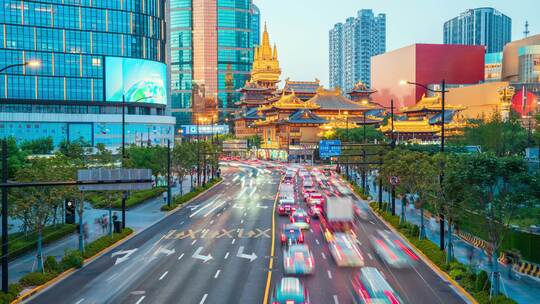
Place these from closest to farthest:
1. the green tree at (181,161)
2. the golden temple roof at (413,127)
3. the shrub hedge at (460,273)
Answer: the shrub hedge at (460,273), the green tree at (181,161), the golden temple roof at (413,127)

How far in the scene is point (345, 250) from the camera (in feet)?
121

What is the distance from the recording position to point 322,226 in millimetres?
47875

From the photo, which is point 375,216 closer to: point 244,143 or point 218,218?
point 218,218

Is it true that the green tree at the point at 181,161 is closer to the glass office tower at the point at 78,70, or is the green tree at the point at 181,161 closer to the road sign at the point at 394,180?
the road sign at the point at 394,180

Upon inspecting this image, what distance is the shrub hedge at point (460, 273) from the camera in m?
25.0

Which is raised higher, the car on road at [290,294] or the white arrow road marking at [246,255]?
the car on road at [290,294]

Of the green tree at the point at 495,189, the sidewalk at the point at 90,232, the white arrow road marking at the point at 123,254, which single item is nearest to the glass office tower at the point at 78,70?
the sidewalk at the point at 90,232

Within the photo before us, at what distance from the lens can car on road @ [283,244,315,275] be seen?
30938 millimetres

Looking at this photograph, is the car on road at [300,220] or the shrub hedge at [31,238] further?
the car on road at [300,220]

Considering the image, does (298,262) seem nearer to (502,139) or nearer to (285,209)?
(285,209)

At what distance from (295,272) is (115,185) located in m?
13.1

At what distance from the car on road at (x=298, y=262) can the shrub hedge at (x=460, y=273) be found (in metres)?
7.71

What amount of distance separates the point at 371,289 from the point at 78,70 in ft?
384

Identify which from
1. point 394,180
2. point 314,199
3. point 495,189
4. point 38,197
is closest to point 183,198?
point 314,199
